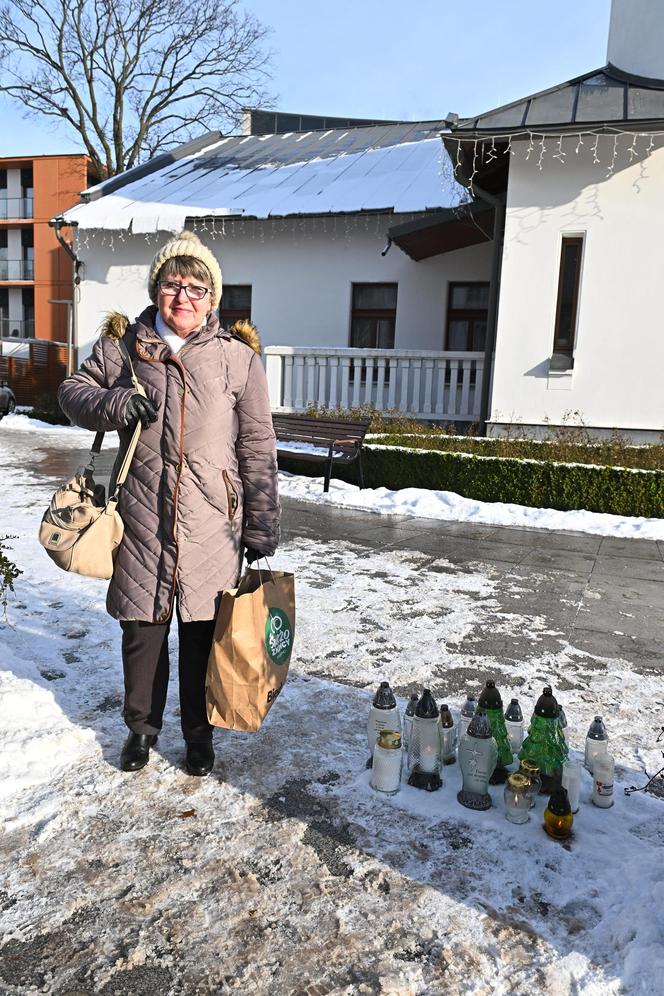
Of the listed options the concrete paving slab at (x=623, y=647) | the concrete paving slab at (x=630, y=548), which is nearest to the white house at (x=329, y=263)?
the concrete paving slab at (x=630, y=548)

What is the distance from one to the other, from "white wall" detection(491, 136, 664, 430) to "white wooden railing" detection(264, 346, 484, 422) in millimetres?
1537

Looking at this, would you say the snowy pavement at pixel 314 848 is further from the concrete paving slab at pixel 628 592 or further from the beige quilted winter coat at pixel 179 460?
the concrete paving slab at pixel 628 592

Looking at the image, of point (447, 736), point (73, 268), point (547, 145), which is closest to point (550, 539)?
point (447, 736)

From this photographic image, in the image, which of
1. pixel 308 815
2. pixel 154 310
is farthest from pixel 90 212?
pixel 308 815

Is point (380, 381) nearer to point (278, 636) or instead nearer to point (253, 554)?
point (253, 554)

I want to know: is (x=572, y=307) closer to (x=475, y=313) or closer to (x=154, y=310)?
(x=475, y=313)

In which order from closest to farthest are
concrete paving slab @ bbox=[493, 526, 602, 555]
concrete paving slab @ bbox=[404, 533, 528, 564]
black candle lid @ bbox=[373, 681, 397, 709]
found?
black candle lid @ bbox=[373, 681, 397, 709] → concrete paving slab @ bbox=[404, 533, 528, 564] → concrete paving slab @ bbox=[493, 526, 602, 555]

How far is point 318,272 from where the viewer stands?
15938 mm

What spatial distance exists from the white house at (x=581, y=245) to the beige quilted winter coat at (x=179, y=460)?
8601mm

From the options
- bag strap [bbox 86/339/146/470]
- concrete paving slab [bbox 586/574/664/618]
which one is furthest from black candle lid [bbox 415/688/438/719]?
concrete paving slab [bbox 586/574/664/618]

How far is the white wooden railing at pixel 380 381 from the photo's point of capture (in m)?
12.4

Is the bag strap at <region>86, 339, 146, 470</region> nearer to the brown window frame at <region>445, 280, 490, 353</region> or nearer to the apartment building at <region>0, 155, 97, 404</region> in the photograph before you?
the brown window frame at <region>445, 280, 490, 353</region>

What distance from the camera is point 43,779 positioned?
282cm

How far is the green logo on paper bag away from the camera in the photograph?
8.86ft
